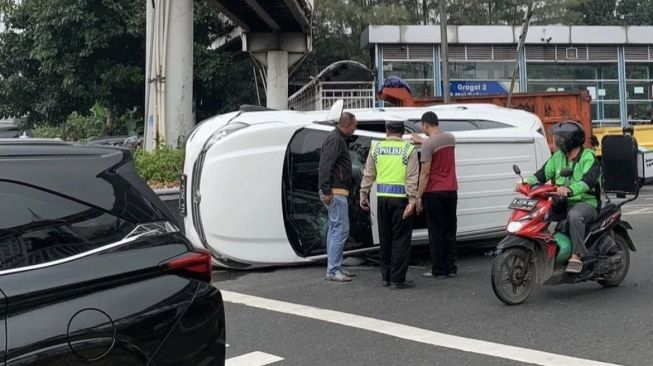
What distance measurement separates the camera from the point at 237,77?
2944 cm

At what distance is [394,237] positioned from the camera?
7434 mm

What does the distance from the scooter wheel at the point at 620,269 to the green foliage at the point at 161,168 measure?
683 cm

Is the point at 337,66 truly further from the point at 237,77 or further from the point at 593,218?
the point at 593,218

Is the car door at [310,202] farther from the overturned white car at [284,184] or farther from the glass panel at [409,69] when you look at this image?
the glass panel at [409,69]

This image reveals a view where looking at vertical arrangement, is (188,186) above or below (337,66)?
below

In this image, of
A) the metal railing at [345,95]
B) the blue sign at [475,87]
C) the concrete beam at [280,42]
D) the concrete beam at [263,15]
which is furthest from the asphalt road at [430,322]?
the blue sign at [475,87]

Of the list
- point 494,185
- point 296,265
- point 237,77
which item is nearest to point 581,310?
point 494,185

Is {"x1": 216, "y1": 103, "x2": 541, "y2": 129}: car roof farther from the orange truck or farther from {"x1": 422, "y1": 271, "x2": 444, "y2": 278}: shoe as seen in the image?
the orange truck

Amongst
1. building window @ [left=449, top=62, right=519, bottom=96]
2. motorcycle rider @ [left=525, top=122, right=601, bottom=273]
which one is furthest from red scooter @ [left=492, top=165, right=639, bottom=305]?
building window @ [left=449, top=62, right=519, bottom=96]

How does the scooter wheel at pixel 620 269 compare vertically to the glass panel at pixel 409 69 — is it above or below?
below

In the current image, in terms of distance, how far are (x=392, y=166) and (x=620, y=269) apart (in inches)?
100

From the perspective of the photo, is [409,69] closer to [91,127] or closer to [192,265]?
[91,127]

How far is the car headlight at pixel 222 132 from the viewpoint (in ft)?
26.1

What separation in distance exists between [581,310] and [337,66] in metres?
19.9
